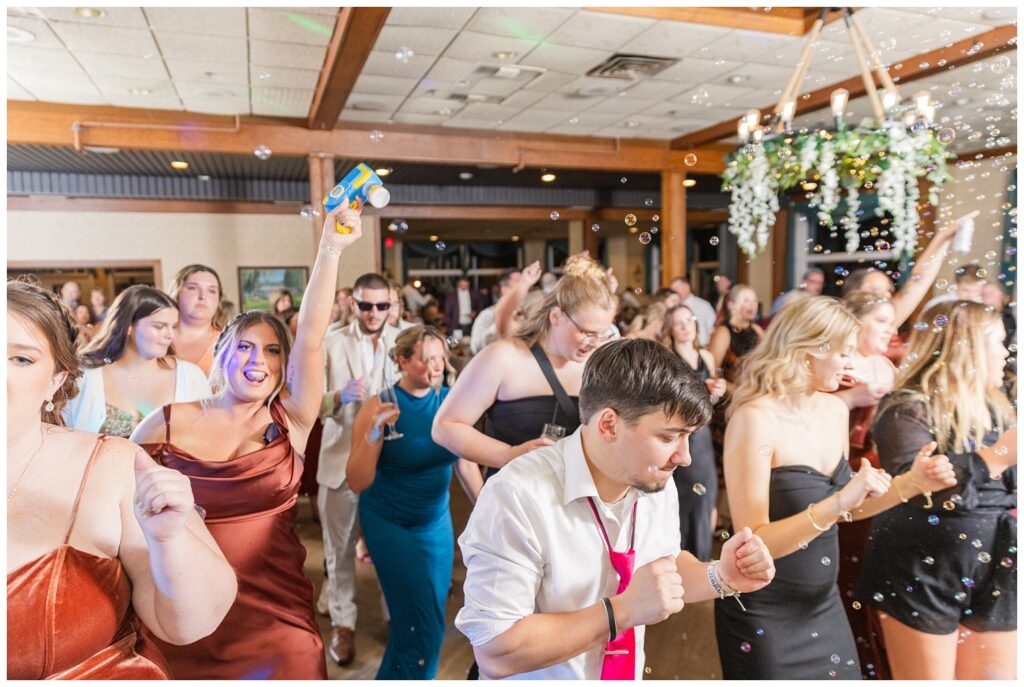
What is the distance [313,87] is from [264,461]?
3507 mm

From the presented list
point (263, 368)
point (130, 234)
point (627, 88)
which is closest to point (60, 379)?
point (263, 368)

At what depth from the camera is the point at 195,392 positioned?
4.93ft

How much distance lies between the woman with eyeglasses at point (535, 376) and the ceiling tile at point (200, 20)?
2459 mm

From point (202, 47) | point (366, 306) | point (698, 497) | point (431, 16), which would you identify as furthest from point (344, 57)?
point (698, 497)

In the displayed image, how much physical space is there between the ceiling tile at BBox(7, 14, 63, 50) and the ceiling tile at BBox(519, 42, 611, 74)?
2.52 meters

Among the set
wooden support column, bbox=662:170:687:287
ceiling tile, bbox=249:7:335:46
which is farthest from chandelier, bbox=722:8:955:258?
wooden support column, bbox=662:170:687:287

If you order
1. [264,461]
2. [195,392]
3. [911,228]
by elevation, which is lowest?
[264,461]

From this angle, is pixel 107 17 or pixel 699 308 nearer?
pixel 107 17

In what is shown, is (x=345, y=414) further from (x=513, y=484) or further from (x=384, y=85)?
(x=384, y=85)

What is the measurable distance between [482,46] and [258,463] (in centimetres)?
292

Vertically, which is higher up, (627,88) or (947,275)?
(627,88)

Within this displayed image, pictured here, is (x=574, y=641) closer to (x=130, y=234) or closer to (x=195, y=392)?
(x=195, y=392)

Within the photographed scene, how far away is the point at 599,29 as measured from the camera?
331cm

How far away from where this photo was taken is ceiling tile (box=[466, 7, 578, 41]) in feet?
9.86
